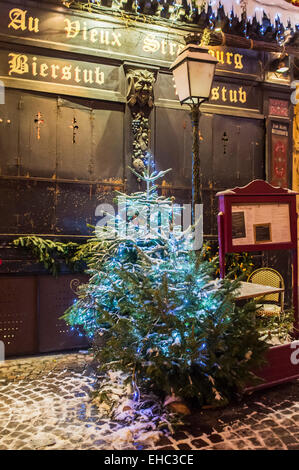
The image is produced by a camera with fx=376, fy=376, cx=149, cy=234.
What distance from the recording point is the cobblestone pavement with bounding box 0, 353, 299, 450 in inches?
143

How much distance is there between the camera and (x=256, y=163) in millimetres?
8492

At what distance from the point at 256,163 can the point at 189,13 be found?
134 inches

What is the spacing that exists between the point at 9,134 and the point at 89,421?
15.6 ft

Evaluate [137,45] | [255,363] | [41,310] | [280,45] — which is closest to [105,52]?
[137,45]

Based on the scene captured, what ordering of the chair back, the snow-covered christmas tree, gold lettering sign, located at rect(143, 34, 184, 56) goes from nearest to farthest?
the snow-covered christmas tree, the chair back, gold lettering sign, located at rect(143, 34, 184, 56)

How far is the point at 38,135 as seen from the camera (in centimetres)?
664

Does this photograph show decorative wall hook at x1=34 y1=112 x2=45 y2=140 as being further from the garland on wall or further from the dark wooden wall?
the garland on wall

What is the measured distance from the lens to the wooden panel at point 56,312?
21.8 feet

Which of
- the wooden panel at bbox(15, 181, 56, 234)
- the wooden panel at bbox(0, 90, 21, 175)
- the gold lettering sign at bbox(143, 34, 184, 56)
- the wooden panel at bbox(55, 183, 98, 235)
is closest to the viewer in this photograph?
the wooden panel at bbox(0, 90, 21, 175)

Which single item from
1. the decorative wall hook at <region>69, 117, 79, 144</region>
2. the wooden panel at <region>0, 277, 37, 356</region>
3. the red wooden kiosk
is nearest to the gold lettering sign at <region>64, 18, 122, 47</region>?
the decorative wall hook at <region>69, 117, 79, 144</region>

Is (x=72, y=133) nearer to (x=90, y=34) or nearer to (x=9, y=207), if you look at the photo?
(x=9, y=207)

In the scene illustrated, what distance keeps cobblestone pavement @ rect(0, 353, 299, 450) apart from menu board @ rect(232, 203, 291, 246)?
1991 mm

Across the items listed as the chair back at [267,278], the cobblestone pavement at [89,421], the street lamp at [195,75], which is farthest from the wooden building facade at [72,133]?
the street lamp at [195,75]
